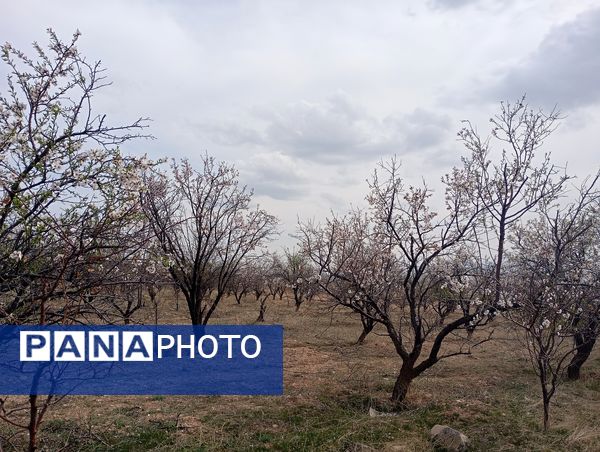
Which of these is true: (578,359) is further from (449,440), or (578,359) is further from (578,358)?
(449,440)

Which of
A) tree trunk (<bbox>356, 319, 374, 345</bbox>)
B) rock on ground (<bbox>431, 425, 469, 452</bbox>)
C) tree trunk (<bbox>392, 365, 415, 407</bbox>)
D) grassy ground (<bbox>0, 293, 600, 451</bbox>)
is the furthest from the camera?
tree trunk (<bbox>356, 319, 374, 345</bbox>)

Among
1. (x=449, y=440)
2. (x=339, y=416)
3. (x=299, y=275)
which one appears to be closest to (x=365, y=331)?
(x=299, y=275)

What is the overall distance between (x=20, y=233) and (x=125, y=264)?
921 mm

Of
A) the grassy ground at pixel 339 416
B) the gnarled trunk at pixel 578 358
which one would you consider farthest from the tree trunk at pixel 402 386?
the gnarled trunk at pixel 578 358

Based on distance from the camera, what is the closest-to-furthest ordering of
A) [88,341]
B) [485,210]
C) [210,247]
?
[88,341]
[485,210]
[210,247]

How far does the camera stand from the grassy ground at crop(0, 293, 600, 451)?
572 centimetres

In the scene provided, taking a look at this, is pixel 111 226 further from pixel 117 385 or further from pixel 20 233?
pixel 117 385

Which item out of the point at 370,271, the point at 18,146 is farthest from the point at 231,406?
the point at 18,146

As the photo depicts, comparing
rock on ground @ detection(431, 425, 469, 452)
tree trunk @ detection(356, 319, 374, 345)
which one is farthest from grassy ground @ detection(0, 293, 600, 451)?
tree trunk @ detection(356, 319, 374, 345)

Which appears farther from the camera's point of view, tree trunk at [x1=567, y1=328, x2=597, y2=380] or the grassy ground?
tree trunk at [x1=567, y1=328, x2=597, y2=380]

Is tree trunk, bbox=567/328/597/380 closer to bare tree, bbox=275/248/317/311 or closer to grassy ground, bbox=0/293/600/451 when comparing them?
grassy ground, bbox=0/293/600/451

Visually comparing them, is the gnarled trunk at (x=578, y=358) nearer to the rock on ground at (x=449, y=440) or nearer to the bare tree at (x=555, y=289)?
the bare tree at (x=555, y=289)

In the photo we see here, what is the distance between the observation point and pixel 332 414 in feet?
22.7

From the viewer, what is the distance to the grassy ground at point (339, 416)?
5.72 meters
